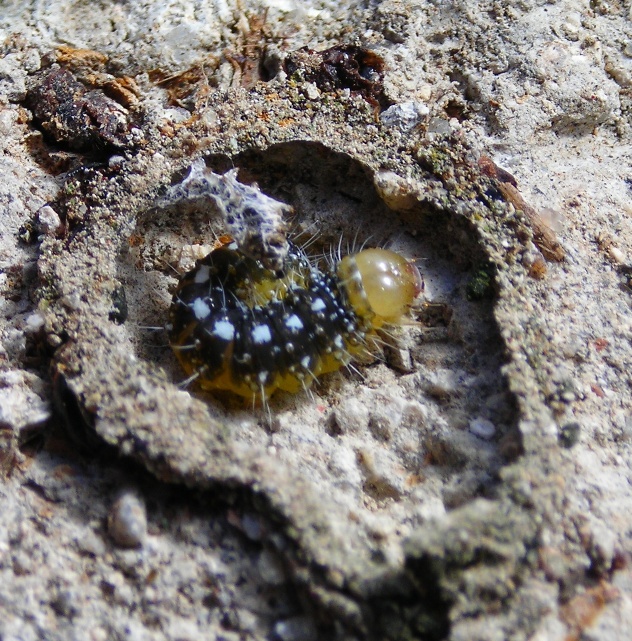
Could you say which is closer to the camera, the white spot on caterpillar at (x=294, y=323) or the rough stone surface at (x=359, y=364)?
the rough stone surface at (x=359, y=364)

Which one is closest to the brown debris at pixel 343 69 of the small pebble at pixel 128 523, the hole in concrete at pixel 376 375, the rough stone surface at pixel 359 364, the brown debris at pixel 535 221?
the rough stone surface at pixel 359 364

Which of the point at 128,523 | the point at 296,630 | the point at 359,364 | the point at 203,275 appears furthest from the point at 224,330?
the point at 296,630

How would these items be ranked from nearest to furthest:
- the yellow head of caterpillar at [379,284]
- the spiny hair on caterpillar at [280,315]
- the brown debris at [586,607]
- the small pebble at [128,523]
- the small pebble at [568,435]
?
the brown debris at [586,607], the small pebble at [128,523], the small pebble at [568,435], the spiny hair on caterpillar at [280,315], the yellow head of caterpillar at [379,284]

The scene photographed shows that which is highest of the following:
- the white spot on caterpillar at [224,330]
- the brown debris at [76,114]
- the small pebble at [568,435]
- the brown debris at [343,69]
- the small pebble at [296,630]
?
the brown debris at [343,69]

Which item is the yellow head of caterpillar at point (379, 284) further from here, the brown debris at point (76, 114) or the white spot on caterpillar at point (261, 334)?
the brown debris at point (76, 114)

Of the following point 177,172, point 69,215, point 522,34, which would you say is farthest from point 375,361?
point 522,34

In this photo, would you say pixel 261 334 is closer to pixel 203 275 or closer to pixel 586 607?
pixel 203 275

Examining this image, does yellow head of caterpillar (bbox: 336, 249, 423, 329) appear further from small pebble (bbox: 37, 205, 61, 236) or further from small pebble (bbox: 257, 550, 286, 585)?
small pebble (bbox: 37, 205, 61, 236)
